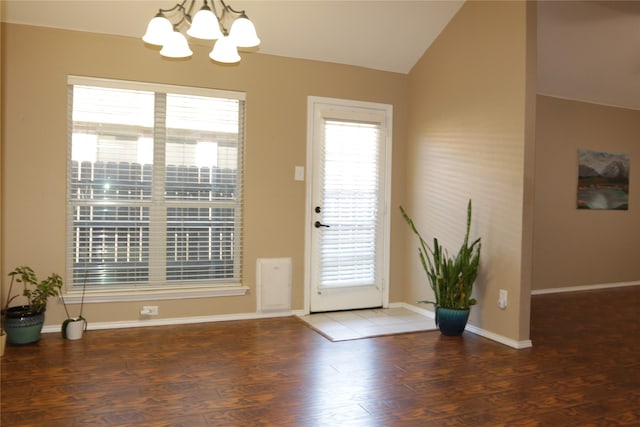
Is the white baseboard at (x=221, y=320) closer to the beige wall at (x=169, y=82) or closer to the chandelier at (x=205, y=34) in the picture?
the beige wall at (x=169, y=82)

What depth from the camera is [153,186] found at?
400 cm

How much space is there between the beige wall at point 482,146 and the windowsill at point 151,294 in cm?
174

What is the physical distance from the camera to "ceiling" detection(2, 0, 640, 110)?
142 inches

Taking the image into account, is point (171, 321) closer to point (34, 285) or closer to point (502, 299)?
point (34, 285)

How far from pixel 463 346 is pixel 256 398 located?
169 cm

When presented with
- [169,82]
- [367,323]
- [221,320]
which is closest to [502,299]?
[367,323]

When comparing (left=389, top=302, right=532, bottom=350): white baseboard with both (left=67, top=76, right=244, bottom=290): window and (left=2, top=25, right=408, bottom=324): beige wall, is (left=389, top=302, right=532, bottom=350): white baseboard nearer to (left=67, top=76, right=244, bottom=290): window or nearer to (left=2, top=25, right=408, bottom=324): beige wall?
(left=2, top=25, right=408, bottom=324): beige wall

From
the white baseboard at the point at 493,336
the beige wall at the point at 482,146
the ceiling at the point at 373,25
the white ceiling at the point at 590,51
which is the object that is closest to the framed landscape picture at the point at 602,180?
the white ceiling at the point at 590,51

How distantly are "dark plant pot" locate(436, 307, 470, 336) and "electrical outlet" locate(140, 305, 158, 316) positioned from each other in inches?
88.2

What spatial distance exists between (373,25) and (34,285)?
10.9ft

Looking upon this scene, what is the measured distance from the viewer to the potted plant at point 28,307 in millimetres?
3393

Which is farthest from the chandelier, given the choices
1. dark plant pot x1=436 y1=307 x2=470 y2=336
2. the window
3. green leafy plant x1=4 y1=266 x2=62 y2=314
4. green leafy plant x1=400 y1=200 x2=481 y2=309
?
dark plant pot x1=436 y1=307 x2=470 y2=336

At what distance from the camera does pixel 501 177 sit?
12.1 ft

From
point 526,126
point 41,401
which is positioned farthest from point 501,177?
point 41,401
